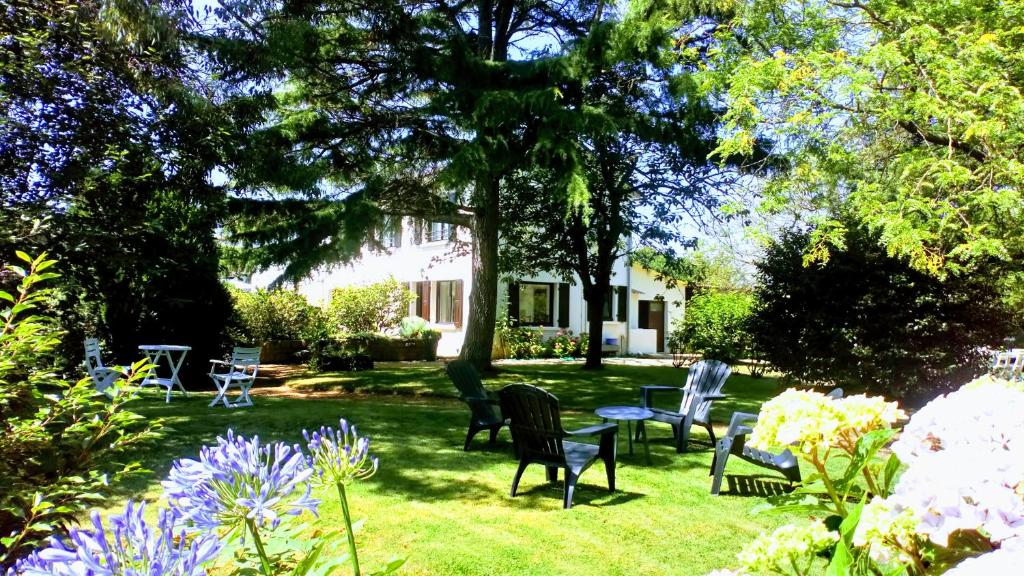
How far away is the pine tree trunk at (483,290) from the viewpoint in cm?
1484

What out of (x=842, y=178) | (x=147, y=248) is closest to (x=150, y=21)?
(x=147, y=248)

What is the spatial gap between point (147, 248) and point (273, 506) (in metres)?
7.61

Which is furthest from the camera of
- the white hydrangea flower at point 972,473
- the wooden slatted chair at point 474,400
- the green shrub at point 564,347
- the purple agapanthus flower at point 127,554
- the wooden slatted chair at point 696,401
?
the green shrub at point 564,347

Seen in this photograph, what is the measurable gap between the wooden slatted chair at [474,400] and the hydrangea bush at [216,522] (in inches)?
227

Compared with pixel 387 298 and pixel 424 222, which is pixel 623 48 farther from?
pixel 387 298

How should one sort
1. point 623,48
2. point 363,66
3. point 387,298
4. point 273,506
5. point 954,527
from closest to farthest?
point 954,527 < point 273,506 < point 623,48 < point 363,66 < point 387,298

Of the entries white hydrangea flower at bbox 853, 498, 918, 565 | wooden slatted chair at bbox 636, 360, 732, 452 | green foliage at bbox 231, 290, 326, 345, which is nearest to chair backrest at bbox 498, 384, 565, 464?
wooden slatted chair at bbox 636, 360, 732, 452

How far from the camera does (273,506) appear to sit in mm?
1229

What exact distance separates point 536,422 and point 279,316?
642 inches

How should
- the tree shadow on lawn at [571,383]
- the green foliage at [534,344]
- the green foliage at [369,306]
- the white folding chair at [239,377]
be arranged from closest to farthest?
the white folding chair at [239,377] → the tree shadow on lawn at [571,383] → the green foliage at [369,306] → the green foliage at [534,344]

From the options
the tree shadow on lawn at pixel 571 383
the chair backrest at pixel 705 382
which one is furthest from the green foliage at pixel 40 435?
the tree shadow on lawn at pixel 571 383

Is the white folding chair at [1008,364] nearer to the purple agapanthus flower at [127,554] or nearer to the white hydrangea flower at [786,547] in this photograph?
the white hydrangea flower at [786,547]

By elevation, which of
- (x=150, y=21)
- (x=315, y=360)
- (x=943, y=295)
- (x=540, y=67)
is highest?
(x=540, y=67)

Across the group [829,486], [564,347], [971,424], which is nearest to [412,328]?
[564,347]
